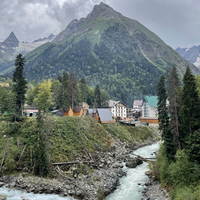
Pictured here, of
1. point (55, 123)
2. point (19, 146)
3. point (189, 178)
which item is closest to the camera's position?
point (189, 178)

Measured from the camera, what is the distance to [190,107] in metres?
26.3

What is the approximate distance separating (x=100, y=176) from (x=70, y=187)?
254 inches

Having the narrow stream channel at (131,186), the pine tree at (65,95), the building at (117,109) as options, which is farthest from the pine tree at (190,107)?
the building at (117,109)

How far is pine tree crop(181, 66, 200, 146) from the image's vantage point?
26.1m

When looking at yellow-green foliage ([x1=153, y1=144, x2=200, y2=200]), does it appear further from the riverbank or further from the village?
the village

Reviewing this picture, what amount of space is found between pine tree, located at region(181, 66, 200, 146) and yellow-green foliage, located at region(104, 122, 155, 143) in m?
35.8

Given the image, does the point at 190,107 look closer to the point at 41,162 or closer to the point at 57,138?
the point at 41,162

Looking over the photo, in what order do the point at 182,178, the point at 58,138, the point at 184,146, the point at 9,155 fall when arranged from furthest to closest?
the point at 58,138 → the point at 9,155 → the point at 184,146 → the point at 182,178

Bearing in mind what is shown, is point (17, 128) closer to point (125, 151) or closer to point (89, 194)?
point (89, 194)

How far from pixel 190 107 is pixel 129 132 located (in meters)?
44.0

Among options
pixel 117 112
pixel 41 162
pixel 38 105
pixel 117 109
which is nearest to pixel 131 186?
pixel 41 162

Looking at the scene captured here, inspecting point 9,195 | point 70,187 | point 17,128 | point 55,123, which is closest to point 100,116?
point 55,123

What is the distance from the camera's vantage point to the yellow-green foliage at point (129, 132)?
207 feet

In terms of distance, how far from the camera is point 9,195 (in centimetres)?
2412
